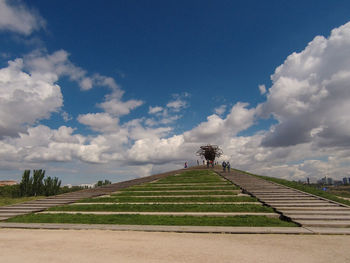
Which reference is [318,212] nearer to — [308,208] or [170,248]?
[308,208]

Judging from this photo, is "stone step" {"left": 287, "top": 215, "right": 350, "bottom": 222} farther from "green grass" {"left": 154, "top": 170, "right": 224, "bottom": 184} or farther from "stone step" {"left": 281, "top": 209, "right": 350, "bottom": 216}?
"green grass" {"left": 154, "top": 170, "right": 224, "bottom": 184}

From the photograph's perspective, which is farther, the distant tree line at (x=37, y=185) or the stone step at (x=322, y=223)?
the distant tree line at (x=37, y=185)

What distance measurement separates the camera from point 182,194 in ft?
48.6

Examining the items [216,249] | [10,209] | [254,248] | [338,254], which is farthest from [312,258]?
[10,209]

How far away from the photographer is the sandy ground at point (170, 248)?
5028 mm

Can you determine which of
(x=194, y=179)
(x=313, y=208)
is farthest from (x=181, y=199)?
(x=194, y=179)

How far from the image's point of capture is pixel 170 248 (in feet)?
18.8

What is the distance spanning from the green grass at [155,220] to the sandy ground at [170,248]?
4.29 feet

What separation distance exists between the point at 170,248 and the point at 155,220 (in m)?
3.37

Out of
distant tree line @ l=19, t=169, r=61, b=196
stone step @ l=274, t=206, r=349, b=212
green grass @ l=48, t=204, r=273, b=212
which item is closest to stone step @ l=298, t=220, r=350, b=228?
stone step @ l=274, t=206, r=349, b=212

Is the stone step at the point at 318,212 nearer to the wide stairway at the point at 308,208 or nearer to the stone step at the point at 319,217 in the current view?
the wide stairway at the point at 308,208

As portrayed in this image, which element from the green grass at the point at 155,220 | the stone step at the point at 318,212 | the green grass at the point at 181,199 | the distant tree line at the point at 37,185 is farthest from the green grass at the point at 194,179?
the distant tree line at the point at 37,185

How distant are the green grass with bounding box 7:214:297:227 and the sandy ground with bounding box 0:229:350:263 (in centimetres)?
131

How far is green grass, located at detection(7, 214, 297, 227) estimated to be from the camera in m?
8.22
